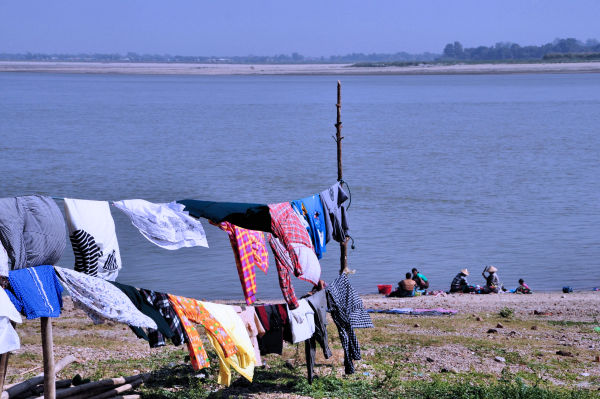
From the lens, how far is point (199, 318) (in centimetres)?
991

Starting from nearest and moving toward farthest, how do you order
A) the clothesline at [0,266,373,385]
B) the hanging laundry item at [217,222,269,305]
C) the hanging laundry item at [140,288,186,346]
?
the clothesline at [0,266,373,385] < the hanging laundry item at [140,288,186,346] < the hanging laundry item at [217,222,269,305]

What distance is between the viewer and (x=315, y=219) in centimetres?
1177

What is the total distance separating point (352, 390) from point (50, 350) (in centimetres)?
422

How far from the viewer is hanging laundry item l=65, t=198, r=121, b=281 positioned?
368 inches

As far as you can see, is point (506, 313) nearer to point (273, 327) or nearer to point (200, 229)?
point (273, 327)

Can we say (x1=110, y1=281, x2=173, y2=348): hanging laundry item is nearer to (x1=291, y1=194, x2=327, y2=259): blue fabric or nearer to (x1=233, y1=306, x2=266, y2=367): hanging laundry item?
(x1=233, y1=306, x2=266, y2=367): hanging laundry item

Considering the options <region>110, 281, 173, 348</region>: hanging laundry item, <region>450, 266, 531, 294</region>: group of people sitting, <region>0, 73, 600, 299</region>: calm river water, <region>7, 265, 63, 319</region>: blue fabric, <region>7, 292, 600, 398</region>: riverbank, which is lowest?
<region>0, 73, 600, 299</region>: calm river water

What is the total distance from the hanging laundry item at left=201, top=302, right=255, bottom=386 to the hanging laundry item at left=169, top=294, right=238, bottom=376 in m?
0.04

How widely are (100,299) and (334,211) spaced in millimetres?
4290

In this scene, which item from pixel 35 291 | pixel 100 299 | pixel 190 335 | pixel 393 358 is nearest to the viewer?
pixel 35 291

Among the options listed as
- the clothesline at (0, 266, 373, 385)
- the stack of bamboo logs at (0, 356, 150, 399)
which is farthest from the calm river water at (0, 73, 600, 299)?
the stack of bamboo logs at (0, 356, 150, 399)

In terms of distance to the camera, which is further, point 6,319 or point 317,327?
point 317,327

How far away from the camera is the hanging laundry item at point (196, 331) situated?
32.1ft

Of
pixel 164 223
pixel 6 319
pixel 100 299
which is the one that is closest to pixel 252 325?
pixel 164 223
